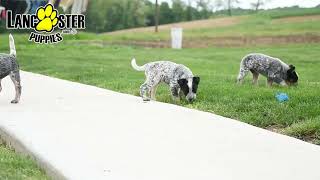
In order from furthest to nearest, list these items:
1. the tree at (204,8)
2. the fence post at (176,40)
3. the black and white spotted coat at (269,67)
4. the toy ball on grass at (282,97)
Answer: the tree at (204,8), the fence post at (176,40), the black and white spotted coat at (269,67), the toy ball on grass at (282,97)

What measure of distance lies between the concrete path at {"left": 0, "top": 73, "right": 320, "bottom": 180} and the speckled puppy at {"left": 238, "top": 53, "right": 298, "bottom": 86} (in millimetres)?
3426

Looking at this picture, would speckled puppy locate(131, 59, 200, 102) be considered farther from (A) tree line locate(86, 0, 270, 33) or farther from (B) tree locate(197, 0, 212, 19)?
(B) tree locate(197, 0, 212, 19)

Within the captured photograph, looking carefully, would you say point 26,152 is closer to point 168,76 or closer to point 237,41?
point 168,76

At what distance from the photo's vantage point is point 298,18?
218 feet

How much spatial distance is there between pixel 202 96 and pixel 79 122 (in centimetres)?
356

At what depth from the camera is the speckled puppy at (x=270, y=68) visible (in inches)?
547

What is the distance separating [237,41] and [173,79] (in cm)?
3523

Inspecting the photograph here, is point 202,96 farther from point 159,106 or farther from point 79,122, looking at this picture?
point 79,122

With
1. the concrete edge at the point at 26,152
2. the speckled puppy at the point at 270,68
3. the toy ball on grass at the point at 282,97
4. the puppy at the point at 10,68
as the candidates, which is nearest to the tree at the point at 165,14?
the speckled puppy at the point at 270,68

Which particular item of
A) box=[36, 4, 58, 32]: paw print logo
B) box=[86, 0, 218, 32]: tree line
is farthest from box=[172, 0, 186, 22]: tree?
box=[36, 4, 58, 32]: paw print logo

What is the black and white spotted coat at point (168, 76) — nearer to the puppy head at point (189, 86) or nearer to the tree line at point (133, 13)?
the puppy head at point (189, 86)

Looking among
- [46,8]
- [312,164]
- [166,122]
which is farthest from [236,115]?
[46,8]

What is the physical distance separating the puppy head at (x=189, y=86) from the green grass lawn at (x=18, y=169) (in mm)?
4593

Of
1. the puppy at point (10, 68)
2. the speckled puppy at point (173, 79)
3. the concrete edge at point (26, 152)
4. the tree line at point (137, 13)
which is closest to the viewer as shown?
the concrete edge at point (26, 152)
